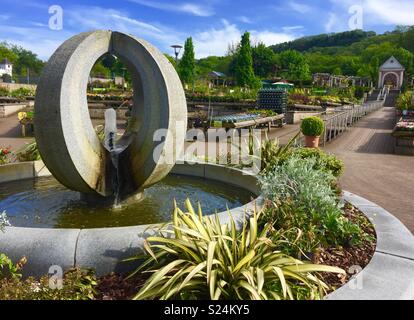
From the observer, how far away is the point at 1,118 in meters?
24.3

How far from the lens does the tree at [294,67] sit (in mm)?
73562

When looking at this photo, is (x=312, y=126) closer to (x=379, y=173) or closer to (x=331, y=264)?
(x=379, y=173)

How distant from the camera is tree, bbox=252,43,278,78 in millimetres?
81438

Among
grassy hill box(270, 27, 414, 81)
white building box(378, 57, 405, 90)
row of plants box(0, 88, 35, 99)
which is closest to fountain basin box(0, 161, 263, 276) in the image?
row of plants box(0, 88, 35, 99)

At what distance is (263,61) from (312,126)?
7164 cm

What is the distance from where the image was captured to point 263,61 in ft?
268

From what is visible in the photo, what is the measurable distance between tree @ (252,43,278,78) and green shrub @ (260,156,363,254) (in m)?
79.9

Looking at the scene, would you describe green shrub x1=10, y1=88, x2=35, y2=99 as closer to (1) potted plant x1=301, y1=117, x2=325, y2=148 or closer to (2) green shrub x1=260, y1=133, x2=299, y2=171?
(1) potted plant x1=301, y1=117, x2=325, y2=148

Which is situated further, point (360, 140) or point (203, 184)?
point (360, 140)

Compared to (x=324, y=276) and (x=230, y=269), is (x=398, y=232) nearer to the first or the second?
(x=324, y=276)

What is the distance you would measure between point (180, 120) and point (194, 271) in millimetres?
2992

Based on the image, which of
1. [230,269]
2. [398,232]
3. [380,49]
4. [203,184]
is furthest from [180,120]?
[380,49]

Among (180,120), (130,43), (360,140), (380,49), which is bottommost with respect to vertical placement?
(360,140)

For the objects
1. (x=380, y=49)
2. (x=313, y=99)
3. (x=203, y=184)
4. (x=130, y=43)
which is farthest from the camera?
(x=380, y=49)
